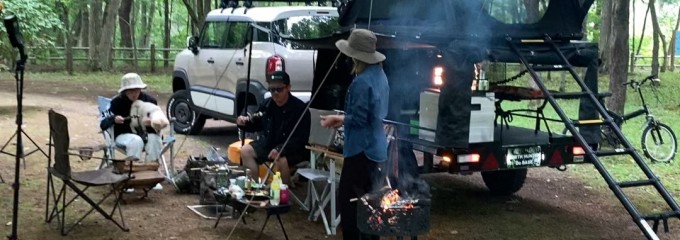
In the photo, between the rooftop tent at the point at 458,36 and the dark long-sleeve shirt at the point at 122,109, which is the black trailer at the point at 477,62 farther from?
the dark long-sleeve shirt at the point at 122,109

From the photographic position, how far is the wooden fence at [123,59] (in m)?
24.7

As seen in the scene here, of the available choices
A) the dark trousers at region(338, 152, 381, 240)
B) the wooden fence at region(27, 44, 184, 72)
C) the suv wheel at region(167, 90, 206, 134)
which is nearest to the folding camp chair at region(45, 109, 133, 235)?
the dark trousers at region(338, 152, 381, 240)

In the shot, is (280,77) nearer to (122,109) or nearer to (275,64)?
(122,109)

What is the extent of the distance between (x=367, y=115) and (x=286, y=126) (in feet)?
5.82

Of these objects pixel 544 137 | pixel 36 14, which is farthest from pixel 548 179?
pixel 36 14

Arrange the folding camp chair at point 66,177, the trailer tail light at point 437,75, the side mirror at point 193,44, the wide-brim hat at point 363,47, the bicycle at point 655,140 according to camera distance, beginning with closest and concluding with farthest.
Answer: the wide-brim hat at point 363,47, the folding camp chair at point 66,177, the trailer tail light at point 437,75, the bicycle at point 655,140, the side mirror at point 193,44

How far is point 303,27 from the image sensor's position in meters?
8.75

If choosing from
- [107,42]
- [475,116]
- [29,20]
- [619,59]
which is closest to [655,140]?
[619,59]

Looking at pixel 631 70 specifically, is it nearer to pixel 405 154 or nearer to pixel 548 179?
pixel 548 179

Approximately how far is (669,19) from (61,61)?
1323 inches

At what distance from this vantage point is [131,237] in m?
5.54

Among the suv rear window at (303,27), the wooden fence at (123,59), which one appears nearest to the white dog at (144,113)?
the suv rear window at (303,27)

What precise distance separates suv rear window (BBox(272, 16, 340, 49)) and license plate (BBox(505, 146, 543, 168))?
3292 mm

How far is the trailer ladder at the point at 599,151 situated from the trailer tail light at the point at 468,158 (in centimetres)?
68
